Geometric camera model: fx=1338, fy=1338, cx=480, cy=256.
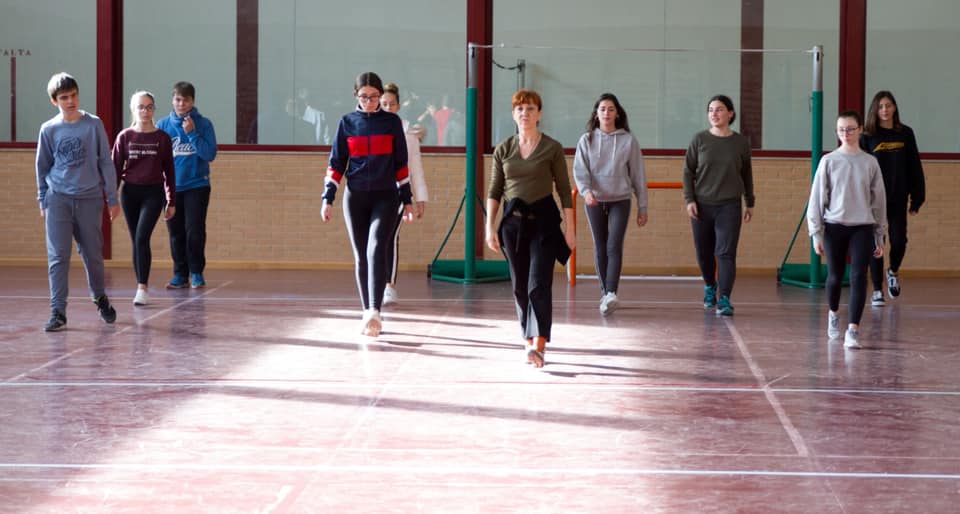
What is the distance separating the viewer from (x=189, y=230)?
36.9 ft

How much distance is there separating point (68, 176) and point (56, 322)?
954mm

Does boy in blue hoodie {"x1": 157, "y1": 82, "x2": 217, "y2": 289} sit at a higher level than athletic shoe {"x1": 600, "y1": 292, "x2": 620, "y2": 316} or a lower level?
higher

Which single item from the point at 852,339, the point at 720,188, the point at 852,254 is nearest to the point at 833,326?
the point at 852,339

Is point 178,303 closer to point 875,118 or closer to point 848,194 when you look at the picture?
point 848,194

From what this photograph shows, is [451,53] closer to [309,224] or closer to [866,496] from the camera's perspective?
[309,224]

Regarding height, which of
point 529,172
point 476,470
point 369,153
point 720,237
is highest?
point 369,153

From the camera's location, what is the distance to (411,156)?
33.5 ft

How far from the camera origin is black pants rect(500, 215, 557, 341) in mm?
7035

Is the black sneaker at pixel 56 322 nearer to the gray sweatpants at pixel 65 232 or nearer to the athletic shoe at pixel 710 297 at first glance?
the gray sweatpants at pixel 65 232

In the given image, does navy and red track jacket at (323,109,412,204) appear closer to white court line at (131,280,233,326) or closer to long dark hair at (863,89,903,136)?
white court line at (131,280,233,326)

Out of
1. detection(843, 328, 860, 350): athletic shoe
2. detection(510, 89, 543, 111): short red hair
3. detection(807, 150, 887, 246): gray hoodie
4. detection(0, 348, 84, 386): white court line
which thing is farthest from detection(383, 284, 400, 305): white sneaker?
detection(843, 328, 860, 350): athletic shoe

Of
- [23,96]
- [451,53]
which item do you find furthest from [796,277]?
[23,96]

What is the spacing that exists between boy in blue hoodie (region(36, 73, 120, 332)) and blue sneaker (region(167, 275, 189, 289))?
2907mm

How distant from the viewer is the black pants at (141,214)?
32.8 feet
